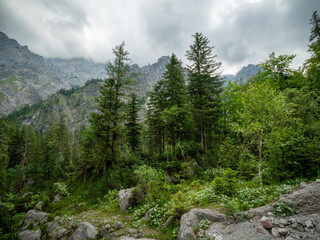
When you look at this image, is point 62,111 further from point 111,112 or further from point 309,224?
point 309,224

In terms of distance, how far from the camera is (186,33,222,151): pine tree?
16328 millimetres

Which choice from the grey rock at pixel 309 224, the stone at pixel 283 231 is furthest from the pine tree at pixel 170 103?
the grey rock at pixel 309 224

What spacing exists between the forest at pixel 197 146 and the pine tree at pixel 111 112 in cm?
12

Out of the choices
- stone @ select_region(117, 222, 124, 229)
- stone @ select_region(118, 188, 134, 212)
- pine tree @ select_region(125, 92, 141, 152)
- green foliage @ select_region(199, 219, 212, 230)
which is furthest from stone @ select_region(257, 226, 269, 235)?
pine tree @ select_region(125, 92, 141, 152)

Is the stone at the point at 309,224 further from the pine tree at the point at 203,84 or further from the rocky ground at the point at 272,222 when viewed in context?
the pine tree at the point at 203,84

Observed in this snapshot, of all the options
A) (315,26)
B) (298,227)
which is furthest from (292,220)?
(315,26)

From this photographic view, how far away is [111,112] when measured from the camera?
1573 centimetres

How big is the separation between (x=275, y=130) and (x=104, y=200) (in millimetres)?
13841

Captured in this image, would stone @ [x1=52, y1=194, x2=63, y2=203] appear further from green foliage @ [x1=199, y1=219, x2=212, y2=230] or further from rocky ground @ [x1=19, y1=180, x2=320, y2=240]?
green foliage @ [x1=199, y1=219, x2=212, y2=230]

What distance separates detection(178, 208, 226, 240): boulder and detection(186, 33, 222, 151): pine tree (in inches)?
439

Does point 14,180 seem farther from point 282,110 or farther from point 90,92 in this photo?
point 90,92

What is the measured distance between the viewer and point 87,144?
17188 mm

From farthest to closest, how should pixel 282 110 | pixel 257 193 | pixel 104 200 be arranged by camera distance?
pixel 104 200 < pixel 282 110 < pixel 257 193

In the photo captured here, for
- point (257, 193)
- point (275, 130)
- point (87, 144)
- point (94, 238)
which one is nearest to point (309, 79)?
point (275, 130)
